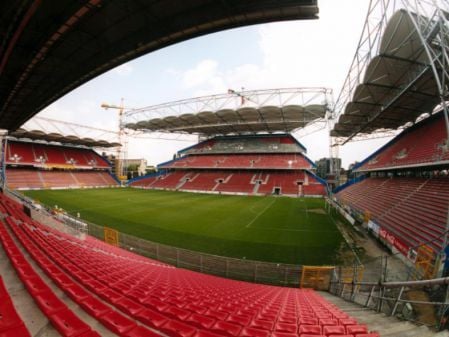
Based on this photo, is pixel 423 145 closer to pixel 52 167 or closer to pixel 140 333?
pixel 140 333

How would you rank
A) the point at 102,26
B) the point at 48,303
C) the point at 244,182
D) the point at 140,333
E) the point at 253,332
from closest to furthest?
the point at 140,333
the point at 253,332
the point at 48,303
the point at 102,26
the point at 244,182

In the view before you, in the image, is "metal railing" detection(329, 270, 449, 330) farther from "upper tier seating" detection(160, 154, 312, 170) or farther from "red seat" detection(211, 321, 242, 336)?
"upper tier seating" detection(160, 154, 312, 170)

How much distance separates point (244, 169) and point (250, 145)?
718 cm

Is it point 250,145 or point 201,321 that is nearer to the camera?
point 201,321

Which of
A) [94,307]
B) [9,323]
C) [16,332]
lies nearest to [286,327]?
[94,307]

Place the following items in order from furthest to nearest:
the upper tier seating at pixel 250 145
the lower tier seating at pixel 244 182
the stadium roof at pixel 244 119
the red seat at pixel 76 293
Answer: the upper tier seating at pixel 250 145, the lower tier seating at pixel 244 182, the stadium roof at pixel 244 119, the red seat at pixel 76 293

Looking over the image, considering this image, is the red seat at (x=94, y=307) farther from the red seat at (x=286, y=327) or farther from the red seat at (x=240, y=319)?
the red seat at (x=286, y=327)

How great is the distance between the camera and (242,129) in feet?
153

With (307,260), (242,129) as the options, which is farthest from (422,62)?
(242,129)

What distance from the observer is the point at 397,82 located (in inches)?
552

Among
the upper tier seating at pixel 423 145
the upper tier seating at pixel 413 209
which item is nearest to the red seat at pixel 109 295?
the upper tier seating at pixel 413 209

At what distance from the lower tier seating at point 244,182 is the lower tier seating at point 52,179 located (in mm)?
7682

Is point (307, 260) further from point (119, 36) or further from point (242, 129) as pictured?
point (242, 129)

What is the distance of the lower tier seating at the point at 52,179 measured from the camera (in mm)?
36606
